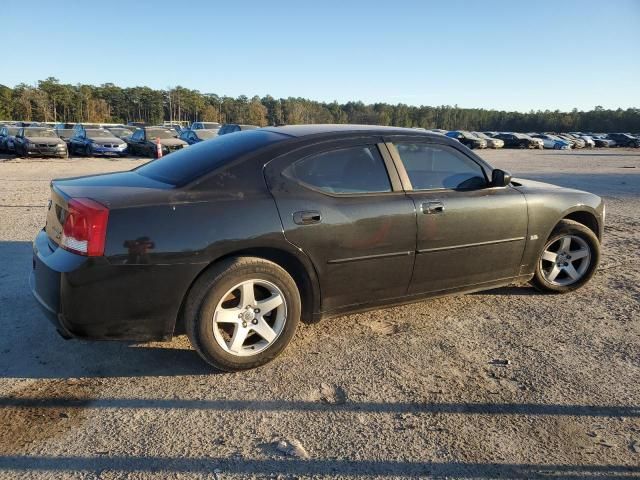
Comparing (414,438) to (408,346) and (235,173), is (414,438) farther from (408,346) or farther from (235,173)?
(235,173)

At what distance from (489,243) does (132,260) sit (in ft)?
9.03

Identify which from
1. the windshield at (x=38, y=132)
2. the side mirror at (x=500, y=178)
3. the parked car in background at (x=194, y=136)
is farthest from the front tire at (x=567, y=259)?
the windshield at (x=38, y=132)

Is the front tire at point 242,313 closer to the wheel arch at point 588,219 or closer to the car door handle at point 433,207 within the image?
the car door handle at point 433,207

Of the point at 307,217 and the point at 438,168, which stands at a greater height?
the point at 438,168

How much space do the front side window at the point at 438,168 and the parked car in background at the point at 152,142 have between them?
18873 mm

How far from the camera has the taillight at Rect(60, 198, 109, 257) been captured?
2.63 metres

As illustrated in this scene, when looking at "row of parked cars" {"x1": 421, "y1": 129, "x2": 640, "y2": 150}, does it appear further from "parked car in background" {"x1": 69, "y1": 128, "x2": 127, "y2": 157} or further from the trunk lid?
the trunk lid

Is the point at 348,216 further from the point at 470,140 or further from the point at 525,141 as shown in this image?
the point at 525,141

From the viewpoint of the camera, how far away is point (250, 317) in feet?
9.95

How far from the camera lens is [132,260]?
267cm

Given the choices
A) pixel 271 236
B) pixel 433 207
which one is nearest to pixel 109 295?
pixel 271 236

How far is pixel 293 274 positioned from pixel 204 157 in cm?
106

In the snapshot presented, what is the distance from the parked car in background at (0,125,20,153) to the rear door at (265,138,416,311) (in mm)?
24721

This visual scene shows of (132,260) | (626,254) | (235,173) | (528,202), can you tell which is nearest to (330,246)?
(235,173)
